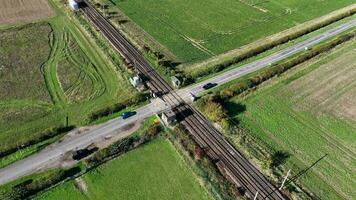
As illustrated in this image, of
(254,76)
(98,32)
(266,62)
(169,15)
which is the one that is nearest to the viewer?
(254,76)

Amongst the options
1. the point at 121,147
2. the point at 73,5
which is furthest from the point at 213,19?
the point at 121,147

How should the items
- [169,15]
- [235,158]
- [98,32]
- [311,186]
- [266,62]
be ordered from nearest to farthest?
[311,186]
[235,158]
[266,62]
[98,32]
[169,15]

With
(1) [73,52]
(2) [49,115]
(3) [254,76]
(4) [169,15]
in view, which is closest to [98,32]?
(1) [73,52]

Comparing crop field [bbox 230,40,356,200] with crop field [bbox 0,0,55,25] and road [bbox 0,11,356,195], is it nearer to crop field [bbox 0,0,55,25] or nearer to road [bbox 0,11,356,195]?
road [bbox 0,11,356,195]

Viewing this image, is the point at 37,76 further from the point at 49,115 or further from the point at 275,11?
the point at 275,11

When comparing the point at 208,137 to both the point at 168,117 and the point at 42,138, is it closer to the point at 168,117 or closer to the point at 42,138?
the point at 168,117

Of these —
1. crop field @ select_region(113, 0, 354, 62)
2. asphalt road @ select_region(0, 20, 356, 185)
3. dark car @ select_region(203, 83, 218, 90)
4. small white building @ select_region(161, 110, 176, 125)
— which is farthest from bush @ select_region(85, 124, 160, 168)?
crop field @ select_region(113, 0, 354, 62)
